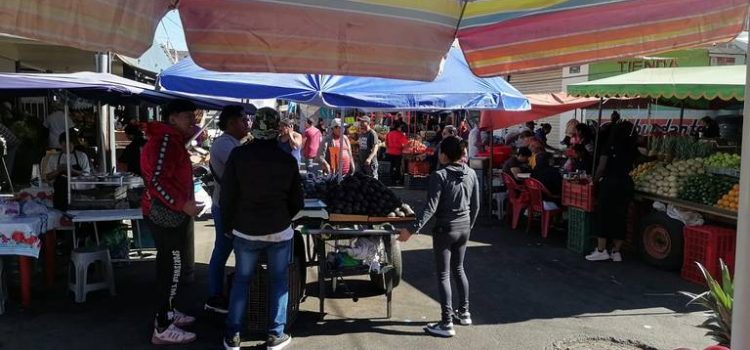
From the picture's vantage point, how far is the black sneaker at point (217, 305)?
5.23m

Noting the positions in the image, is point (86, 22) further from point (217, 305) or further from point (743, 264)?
point (217, 305)

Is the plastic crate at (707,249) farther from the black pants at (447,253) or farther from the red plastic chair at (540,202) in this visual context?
the black pants at (447,253)

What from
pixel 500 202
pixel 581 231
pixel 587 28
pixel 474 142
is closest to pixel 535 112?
pixel 500 202

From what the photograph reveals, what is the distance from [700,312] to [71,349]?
5.75 m

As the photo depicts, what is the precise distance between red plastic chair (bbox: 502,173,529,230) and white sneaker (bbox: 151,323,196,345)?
6437 millimetres

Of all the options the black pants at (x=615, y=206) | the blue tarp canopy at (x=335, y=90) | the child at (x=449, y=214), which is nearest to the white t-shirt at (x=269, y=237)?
the child at (x=449, y=214)

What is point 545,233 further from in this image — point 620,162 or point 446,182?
point 446,182

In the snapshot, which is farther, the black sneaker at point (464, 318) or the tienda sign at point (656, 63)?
the tienda sign at point (656, 63)

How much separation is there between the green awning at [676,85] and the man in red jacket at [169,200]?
18.6 feet

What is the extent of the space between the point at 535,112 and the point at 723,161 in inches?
198

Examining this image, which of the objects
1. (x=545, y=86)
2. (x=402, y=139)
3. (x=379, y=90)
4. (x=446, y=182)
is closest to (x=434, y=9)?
(x=446, y=182)

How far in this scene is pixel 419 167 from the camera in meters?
15.5

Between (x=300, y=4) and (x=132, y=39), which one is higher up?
(x=300, y=4)

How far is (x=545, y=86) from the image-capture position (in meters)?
20.7
